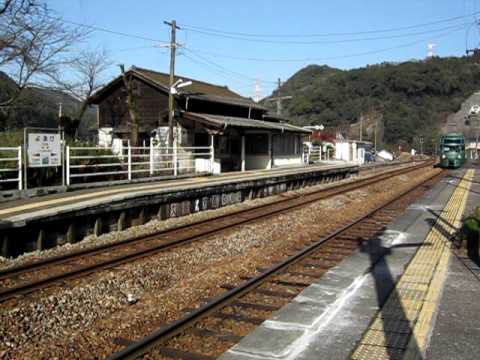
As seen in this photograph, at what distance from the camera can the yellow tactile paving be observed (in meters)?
4.75

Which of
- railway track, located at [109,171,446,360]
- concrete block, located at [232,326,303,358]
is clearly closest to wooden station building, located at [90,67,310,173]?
railway track, located at [109,171,446,360]

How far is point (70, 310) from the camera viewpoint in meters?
6.34

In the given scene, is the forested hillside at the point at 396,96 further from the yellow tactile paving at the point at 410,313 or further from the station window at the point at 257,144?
the yellow tactile paving at the point at 410,313

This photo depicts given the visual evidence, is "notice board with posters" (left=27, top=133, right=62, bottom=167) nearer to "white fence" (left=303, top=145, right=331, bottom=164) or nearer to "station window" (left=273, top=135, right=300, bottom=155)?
"station window" (left=273, top=135, right=300, bottom=155)

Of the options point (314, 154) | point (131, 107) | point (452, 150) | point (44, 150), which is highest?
point (131, 107)

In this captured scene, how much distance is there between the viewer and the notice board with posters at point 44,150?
13.7 meters

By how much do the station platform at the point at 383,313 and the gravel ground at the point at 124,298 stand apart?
4.45 ft

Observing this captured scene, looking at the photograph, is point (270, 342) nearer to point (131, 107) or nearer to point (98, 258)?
point (98, 258)

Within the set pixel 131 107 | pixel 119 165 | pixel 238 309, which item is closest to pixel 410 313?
pixel 238 309

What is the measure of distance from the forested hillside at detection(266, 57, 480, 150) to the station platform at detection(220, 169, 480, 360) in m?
108

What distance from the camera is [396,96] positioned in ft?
421

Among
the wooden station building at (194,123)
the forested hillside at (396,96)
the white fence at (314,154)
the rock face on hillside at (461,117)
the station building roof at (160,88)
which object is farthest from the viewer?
the rock face on hillside at (461,117)

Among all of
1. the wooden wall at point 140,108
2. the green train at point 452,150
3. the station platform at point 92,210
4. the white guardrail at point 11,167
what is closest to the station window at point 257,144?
the wooden wall at point 140,108

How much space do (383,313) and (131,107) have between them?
2422 cm
